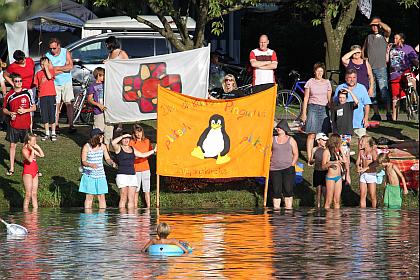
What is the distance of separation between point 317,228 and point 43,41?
18.4 m

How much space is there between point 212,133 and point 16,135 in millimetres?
3747

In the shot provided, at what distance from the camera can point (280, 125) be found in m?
21.5

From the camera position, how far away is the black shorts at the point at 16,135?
880 inches

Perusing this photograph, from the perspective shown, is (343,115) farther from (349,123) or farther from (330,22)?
(330,22)

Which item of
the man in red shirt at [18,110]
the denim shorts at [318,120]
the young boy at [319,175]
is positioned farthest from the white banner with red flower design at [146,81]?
the young boy at [319,175]

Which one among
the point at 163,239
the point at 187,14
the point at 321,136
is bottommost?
the point at 163,239

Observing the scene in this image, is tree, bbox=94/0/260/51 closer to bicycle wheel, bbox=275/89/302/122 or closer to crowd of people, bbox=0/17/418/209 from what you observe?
crowd of people, bbox=0/17/418/209

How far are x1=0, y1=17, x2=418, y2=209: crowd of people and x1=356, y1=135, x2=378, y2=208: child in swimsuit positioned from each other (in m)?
0.02

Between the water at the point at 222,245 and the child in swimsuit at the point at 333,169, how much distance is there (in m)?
0.39

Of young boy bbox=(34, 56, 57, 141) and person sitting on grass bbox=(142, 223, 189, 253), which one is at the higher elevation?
young boy bbox=(34, 56, 57, 141)

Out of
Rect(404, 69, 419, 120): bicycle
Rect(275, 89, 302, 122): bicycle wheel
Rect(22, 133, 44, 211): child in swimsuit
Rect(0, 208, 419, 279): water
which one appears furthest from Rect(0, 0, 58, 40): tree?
Rect(275, 89, 302, 122): bicycle wheel

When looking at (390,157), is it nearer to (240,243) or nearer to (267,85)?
(267,85)

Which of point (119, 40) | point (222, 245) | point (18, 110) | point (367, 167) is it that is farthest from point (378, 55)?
point (222, 245)

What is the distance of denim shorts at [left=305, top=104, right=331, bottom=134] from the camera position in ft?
74.3
